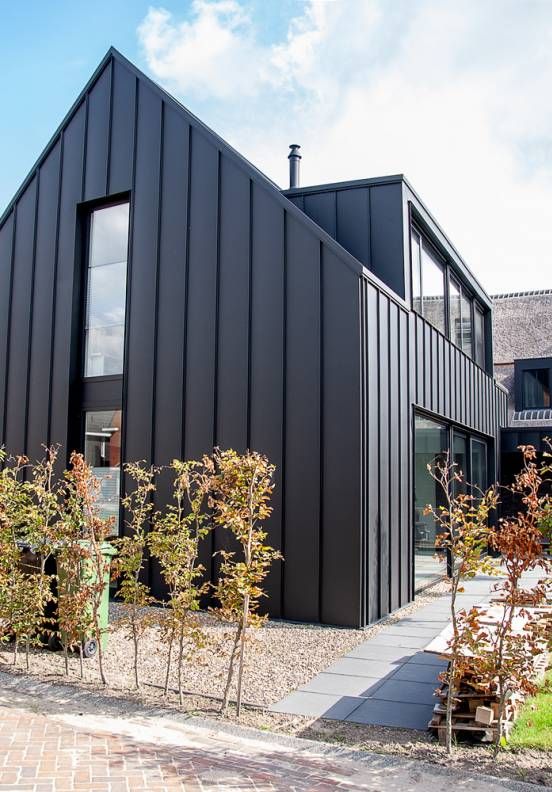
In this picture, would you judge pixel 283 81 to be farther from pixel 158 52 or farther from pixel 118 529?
pixel 118 529

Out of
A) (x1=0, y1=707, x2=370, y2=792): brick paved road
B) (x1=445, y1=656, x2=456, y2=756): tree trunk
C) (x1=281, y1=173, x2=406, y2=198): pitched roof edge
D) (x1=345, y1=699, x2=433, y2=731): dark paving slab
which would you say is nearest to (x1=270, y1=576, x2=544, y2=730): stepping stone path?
(x1=345, y1=699, x2=433, y2=731): dark paving slab

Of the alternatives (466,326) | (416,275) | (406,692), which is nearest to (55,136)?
(416,275)

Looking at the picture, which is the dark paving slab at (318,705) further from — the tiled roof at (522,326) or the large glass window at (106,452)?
the tiled roof at (522,326)

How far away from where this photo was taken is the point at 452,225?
42.7 ft

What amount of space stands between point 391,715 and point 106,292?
24.1 feet

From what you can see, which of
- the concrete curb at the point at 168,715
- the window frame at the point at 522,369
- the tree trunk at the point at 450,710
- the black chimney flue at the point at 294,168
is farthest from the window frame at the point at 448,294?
the concrete curb at the point at 168,715

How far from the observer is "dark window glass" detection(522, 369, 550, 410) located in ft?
68.2

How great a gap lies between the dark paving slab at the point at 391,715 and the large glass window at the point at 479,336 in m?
10.8

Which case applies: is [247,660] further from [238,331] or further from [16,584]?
[238,331]

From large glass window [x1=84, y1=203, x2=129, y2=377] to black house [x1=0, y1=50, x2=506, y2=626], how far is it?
0.03 meters

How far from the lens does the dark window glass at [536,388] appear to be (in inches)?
818

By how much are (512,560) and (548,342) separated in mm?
21999

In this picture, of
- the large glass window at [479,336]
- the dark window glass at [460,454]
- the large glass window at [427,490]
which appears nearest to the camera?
the large glass window at [427,490]

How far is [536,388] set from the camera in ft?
68.8
